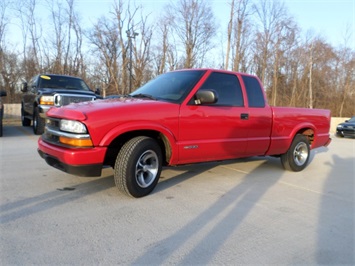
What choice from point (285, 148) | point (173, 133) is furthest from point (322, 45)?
point (173, 133)

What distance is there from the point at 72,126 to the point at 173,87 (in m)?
1.78

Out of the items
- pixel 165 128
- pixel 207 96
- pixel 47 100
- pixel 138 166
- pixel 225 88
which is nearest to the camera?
pixel 138 166

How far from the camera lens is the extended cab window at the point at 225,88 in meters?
4.93

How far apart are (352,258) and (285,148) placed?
3532 mm

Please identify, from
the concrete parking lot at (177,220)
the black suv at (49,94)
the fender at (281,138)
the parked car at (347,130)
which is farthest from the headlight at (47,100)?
the parked car at (347,130)

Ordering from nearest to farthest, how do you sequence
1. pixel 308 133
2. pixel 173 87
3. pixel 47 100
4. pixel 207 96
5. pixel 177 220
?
pixel 177 220
pixel 207 96
pixel 173 87
pixel 308 133
pixel 47 100

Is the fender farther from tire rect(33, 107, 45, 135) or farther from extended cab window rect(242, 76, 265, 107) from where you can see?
tire rect(33, 107, 45, 135)

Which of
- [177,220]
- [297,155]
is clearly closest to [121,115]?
[177,220]

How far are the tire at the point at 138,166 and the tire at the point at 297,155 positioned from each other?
334 centimetres

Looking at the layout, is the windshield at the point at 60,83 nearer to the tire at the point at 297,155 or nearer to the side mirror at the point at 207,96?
the side mirror at the point at 207,96

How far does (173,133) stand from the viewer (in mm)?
4328

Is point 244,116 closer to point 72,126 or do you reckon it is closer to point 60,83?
point 72,126

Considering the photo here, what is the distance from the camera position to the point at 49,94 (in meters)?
9.08

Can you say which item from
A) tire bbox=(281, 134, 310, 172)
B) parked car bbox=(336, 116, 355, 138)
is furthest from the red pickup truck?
parked car bbox=(336, 116, 355, 138)
